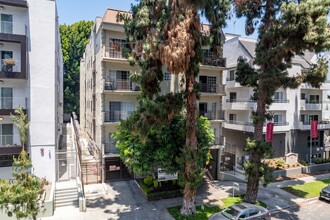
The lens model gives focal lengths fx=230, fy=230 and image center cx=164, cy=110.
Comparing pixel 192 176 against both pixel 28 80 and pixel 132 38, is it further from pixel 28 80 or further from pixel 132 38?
pixel 28 80

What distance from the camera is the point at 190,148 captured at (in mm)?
14711

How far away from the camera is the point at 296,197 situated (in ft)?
63.1

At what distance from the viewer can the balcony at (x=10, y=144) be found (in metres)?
16.7

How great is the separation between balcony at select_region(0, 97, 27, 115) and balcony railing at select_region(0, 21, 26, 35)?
5.01 m

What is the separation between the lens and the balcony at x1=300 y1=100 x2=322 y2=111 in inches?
1192

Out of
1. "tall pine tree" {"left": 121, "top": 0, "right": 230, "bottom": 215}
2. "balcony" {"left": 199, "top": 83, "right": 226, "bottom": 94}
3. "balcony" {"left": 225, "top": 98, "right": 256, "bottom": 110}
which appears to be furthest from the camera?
"balcony" {"left": 225, "top": 98, "right": 256, "bottom": 110}

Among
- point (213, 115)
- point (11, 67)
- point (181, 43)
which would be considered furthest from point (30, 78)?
point (213, 115)

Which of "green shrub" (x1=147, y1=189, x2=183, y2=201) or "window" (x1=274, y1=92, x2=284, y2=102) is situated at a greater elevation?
"window" (x1=274, y1=92, x2=284, y2=102)

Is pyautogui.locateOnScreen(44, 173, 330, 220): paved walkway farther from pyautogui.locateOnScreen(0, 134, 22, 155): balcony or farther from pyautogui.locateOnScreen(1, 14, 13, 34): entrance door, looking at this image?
pyautogui.locateOnScreen(1, 14, 13, 34): entrance door

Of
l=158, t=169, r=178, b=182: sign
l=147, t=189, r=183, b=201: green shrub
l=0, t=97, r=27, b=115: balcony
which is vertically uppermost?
l=0, t=97, r=27, b=115: balcony

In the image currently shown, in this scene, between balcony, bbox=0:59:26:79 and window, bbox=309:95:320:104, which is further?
window, bbox=309:95:320:104

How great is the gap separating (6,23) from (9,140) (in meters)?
8.79

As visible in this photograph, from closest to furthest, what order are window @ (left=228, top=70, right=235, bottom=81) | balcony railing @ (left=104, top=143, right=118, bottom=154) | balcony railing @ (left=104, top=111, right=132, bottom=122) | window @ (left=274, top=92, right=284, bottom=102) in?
balcony railing @ (left=104, top=143, right=118, bottom=154), balcony railing @ (left=104, top=111, right=132, bottom=122), window @ (left=274, top=92, right=284, bottom=102), window @ (left=228, top=70, right=235, bottom=81)

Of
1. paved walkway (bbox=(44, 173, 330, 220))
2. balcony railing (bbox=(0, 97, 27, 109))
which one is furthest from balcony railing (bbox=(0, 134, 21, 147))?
paved walkway (bbox=(44, 173, 330, 220))
